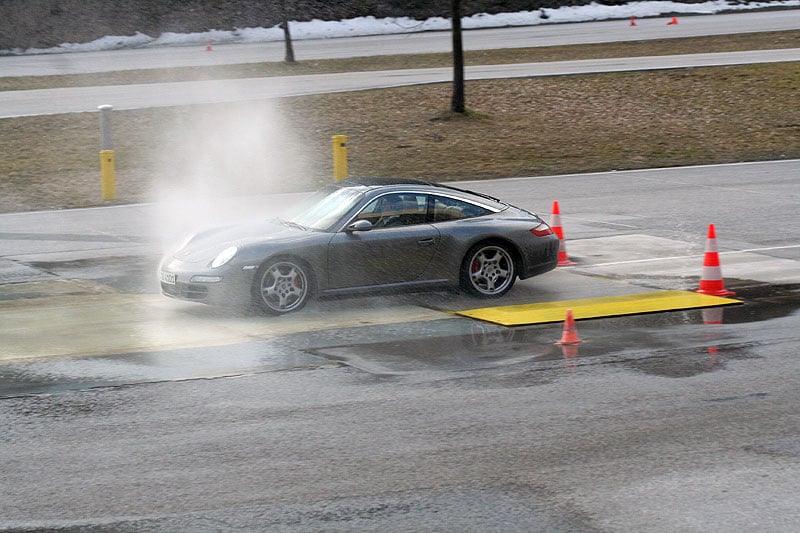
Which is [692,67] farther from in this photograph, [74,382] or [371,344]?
[74,382]

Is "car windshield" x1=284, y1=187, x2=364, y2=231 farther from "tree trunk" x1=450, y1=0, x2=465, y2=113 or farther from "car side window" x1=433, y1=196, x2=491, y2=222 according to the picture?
"tree trunk" x1=450, y1=0, x2=465, y2=113

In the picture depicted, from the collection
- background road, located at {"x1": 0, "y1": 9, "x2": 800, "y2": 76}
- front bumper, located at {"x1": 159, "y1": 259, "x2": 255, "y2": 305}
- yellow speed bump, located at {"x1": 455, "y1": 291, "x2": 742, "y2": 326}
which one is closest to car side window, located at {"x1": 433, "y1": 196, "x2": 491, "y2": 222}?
yellow speed bump, located at {"x1": 455, "y1": 291, "x2": 742, "y2": 326}

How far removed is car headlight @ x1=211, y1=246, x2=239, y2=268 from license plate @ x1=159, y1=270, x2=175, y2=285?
1.56 ft

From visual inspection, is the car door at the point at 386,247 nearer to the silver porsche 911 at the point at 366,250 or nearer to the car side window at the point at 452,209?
A: the silver porsche 911 at the point at 366,250

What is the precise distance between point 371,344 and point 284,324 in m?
1.26

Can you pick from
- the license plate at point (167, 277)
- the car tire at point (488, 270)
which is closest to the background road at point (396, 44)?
the license plate at point (167, 277)

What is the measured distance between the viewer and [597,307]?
1214 cm

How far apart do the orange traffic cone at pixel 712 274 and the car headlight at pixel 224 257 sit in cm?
492

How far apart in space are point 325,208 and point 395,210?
776 millimetres

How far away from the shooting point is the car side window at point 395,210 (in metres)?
12.5

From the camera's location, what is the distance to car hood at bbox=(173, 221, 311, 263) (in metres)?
12.0

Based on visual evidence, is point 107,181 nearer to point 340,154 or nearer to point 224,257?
point 340,154

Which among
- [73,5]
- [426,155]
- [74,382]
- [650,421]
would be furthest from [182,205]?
[73,5]

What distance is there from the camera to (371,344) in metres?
10.7
